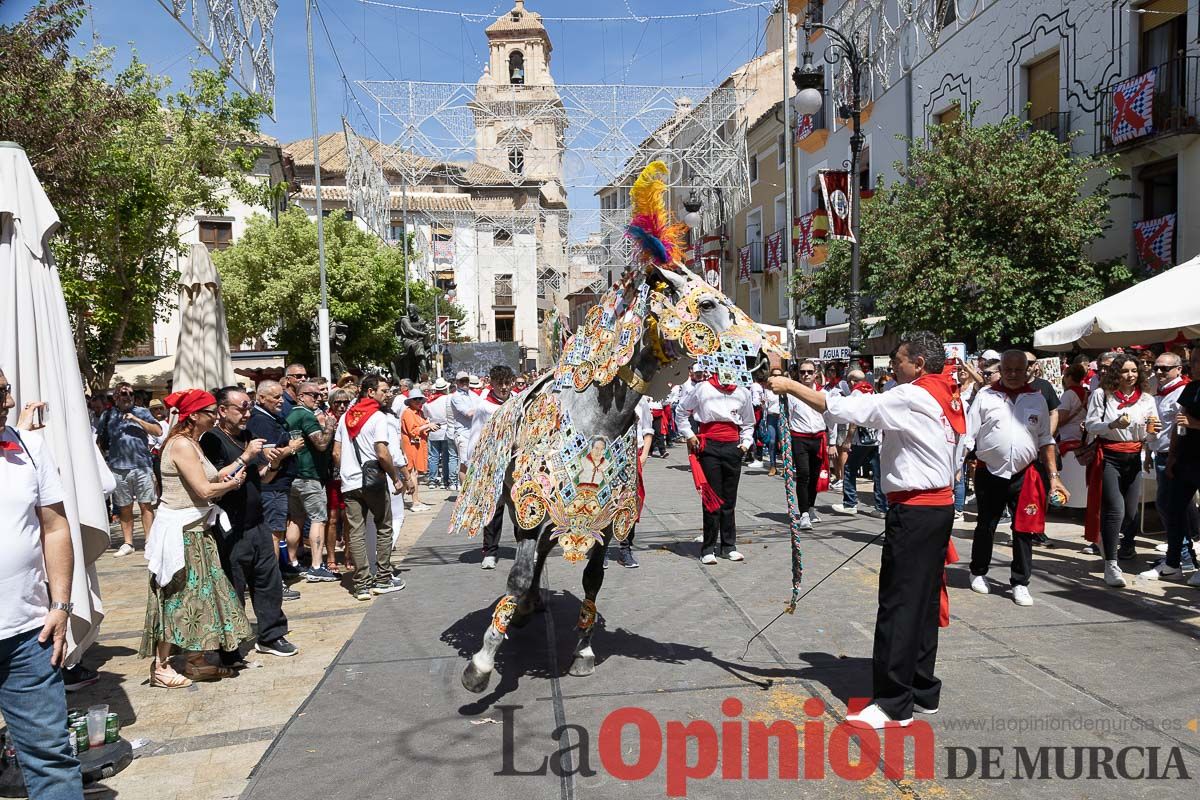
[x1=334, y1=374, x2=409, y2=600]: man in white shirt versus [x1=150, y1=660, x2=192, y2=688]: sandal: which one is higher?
[x1=334, y1=374, x2=409, y2=600]: man in white shirt

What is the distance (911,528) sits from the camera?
4180 mm

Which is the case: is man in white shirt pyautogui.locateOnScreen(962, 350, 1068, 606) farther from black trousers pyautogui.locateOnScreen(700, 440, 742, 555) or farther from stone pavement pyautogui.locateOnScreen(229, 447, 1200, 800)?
black trousers pyautogui.locateOnScreen(700, 440, 742, 555)

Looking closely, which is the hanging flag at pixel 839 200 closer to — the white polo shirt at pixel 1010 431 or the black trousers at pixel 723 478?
the black trousers at pixel 723 478

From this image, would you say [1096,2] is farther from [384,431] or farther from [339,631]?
[339,631]

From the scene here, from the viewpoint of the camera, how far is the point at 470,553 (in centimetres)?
866

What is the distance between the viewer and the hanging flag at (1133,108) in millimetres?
13531

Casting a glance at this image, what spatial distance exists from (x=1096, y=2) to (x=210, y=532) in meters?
17.2

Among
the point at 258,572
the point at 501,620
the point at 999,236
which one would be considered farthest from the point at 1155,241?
the point at 258,572

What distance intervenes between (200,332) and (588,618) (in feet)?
24.1

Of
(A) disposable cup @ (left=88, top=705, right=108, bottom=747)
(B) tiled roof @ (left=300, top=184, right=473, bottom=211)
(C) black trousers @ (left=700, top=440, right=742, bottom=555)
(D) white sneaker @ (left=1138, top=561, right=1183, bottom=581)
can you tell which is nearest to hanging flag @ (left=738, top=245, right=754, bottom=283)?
(C) black trousers @ (left=700, top=440, right=742, bottom=555)

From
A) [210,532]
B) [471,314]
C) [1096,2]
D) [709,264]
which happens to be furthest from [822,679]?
[471,314]

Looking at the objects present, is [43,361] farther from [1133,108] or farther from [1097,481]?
[1133,108]

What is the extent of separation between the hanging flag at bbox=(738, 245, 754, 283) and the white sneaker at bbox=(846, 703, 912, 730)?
99.1ft

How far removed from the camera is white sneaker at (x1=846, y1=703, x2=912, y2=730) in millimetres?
4070
